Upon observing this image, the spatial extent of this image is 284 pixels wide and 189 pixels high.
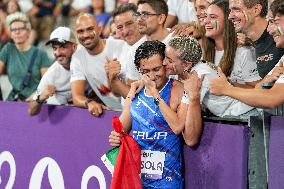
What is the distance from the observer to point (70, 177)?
21.5ft

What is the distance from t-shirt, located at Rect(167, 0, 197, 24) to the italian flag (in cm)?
213

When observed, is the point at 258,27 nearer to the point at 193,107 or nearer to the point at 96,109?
the point at 193,107

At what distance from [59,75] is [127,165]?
248 cm

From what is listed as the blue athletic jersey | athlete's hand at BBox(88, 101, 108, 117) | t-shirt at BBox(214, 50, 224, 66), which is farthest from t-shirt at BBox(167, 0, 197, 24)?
the blue athletic jersey

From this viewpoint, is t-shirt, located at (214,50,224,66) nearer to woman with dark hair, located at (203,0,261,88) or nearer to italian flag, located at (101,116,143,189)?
woman with dark hair, located at (203,0,261,88)

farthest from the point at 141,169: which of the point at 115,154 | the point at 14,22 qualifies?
the point at 14,22

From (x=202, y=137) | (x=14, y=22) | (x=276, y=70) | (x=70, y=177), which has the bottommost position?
(x=70, y=177)

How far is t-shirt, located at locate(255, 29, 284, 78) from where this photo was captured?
203 inches

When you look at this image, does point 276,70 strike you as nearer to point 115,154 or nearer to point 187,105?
point 187,105

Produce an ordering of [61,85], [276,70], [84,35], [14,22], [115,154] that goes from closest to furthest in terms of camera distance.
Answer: [276,70] < [115,154] < [84,35] < [61,85] < [14,22]

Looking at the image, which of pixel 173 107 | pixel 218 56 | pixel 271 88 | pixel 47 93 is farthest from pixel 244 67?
pixel 47 93

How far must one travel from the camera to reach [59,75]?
7.47 meters

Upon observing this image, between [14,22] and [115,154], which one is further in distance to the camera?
[14,22]

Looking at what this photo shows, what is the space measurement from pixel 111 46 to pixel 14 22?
232 cm
